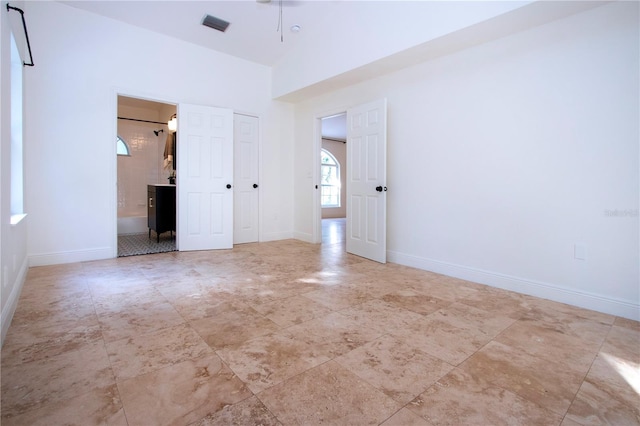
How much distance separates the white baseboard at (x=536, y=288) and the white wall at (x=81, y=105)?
12.7 feet

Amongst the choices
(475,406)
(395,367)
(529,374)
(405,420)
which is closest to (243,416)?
(405,420)

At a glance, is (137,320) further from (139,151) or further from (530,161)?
(139,151)

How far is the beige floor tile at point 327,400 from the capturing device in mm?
1244

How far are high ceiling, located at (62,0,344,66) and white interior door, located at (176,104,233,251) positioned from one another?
949mm

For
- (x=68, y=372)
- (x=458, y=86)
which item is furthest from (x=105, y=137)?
(x=458, y=86)

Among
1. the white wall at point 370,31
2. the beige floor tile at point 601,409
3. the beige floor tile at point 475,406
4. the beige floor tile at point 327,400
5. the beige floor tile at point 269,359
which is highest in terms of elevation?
the white wall at point 370,31

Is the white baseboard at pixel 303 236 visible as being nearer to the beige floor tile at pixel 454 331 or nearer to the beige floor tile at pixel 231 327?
the beige floor tile at pixel 231 327

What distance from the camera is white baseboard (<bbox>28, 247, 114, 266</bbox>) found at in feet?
11.5

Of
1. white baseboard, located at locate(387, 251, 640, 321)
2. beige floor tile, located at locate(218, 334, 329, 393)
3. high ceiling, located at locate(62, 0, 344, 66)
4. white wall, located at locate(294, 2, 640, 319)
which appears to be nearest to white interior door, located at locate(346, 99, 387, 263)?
white wall, located at locate(294, 2, 640, 319)

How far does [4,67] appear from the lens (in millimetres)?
2098

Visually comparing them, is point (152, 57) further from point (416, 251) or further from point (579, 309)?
→ point (579, 309)

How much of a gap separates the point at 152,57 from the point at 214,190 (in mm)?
1923

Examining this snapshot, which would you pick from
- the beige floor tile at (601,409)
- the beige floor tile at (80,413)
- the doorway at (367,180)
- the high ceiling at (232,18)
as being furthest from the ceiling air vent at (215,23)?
the beige floor tile at (601,409)

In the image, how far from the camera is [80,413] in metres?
1.25
